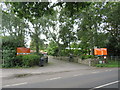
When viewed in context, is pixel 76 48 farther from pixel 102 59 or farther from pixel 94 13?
pixel 94 13

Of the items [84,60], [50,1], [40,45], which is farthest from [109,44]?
[50,1]

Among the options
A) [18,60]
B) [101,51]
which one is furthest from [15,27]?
[101,51]

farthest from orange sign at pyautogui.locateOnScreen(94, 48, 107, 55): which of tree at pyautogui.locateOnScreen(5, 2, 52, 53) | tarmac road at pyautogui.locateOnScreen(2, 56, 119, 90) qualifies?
tree at pyautogui.locateOnScreen(5, 2, 52, 53)

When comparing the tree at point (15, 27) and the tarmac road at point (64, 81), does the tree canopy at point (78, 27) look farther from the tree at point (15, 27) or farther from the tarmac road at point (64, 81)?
the tarmac road at point (64, 81)

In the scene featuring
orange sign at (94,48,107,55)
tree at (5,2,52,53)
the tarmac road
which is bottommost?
the tarmac road

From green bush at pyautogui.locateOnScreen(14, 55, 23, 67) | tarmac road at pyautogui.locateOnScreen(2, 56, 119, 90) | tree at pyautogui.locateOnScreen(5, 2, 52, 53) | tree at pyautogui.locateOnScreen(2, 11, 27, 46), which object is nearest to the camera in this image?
tree at pyautogui.locateOnScreen(5, 2, 52, 53)

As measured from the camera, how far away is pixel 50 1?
581cm

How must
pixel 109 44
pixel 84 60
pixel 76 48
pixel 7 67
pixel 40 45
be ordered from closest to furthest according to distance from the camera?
pixel 7 67 < pixel 84 60 < pixel 40 45 < pixel 109 44 < pixel 76 48

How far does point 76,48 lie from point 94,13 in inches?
483

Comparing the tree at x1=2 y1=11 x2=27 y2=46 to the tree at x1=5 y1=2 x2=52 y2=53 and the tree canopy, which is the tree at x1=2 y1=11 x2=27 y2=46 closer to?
the tree canopy

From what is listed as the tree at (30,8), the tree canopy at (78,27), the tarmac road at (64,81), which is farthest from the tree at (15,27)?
the tree at (30,8)

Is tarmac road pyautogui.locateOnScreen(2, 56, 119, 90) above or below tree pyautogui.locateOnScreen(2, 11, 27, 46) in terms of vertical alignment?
below

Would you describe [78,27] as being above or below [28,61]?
above

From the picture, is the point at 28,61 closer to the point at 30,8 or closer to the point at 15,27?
the point at 15,27
